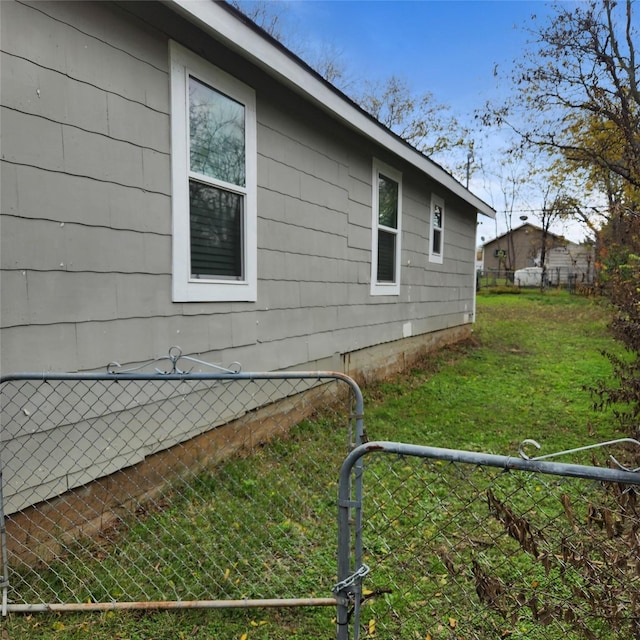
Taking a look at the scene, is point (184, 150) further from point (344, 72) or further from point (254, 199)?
point (344, 72)

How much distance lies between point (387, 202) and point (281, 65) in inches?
130

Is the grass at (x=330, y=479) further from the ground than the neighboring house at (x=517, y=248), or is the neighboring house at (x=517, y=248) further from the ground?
the neighboring house at (x=517, y=248)

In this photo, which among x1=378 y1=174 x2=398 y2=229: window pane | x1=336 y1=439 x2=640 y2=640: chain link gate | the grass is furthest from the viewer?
x1=378 y1=174 x2=398 y2=229: window pane

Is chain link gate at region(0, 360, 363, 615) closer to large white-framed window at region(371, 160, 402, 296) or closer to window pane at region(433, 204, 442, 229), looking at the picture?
large white-framed window at region(371, 160, 402, 296)

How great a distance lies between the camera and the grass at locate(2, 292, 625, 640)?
2121 millimetres

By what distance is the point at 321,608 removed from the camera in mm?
2264

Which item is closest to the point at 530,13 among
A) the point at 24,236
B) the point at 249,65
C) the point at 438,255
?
the point at 438,255

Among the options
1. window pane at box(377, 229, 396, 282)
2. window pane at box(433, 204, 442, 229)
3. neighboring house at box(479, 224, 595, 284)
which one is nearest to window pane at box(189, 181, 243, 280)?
window pane at box(377, 229, 396, 282)

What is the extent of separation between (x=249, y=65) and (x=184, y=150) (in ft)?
3.89

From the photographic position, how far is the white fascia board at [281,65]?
3072 millimetres

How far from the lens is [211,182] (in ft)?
11.5

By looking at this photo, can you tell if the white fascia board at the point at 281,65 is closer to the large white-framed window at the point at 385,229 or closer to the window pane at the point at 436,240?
the large white-framed window at the point at 385,229

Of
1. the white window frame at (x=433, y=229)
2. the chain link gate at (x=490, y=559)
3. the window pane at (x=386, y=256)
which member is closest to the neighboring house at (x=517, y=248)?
the white window frame at (x=433, y=229)

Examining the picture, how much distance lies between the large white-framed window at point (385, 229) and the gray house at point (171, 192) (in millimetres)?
558
